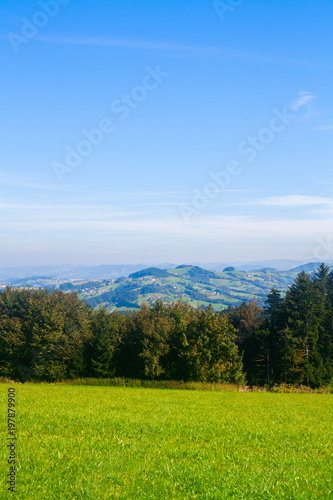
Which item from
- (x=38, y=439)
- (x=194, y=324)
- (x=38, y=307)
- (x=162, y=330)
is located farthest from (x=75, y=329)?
(x=38, y=439)

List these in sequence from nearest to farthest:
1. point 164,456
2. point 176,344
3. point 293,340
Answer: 1. point 164,456
2. point 176,344
3. point 293,340

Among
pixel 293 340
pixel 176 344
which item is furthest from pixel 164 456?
pixel 293 340

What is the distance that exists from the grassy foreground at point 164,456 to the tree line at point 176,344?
37.2 m

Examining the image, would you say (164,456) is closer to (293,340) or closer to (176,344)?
(176,344)

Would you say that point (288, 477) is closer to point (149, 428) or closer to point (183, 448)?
point (183, 448)

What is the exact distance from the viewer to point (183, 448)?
1443 cm

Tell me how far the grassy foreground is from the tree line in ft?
122

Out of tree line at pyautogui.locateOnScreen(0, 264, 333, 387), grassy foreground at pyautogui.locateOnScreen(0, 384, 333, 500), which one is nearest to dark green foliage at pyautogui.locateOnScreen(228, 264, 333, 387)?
tree line at pyautogui.locateOnScreen(0, 264, 333, 387)

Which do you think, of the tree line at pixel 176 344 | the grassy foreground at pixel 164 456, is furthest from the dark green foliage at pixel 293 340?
the grassy foreground at pixel 164 456

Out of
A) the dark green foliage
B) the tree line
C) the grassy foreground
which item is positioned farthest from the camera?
the dark green foliage

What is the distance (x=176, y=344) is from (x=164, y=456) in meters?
48.9

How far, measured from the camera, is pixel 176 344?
61.5 m

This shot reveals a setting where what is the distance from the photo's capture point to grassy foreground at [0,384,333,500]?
1062 cm

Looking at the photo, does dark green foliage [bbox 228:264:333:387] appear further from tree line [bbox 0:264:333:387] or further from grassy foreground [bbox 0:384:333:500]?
grassy foreground [bbox 0:384:333:500]
